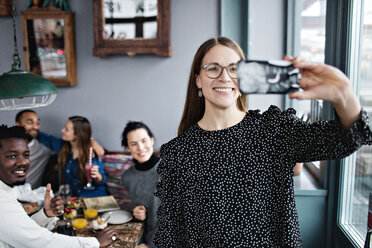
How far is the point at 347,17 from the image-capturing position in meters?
1.86

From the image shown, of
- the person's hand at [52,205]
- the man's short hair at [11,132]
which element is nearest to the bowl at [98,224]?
the person's hand at [52,205]

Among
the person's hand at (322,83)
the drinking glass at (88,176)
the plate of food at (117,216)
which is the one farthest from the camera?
the drinking glass at (88,176)

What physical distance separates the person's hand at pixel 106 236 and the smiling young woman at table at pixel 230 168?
739mm

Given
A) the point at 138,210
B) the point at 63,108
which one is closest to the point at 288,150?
the point at 138,210

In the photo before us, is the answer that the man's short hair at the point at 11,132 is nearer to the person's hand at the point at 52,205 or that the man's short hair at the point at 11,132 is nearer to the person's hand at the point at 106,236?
the person's hand at the point at 52,205

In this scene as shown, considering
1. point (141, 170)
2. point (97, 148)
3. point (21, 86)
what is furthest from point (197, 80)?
point (97, 148)

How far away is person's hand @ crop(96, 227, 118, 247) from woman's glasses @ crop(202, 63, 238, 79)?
3.82ft

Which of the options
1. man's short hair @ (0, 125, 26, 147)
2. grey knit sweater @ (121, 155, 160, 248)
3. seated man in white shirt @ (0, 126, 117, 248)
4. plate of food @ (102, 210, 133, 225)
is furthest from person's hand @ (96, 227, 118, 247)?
man's short hair @ (0, 125, 26, 147)

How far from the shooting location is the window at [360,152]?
171 cm

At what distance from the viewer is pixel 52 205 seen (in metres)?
1.99

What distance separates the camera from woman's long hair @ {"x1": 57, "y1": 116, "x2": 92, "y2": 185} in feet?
9.93

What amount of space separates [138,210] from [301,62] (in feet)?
5.30

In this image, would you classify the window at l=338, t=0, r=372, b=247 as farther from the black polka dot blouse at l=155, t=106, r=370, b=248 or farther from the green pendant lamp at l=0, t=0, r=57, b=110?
the green pendant lamp at l=0, t=0, r=57, b=110

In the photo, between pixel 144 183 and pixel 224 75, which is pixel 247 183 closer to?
pixel 224 75
